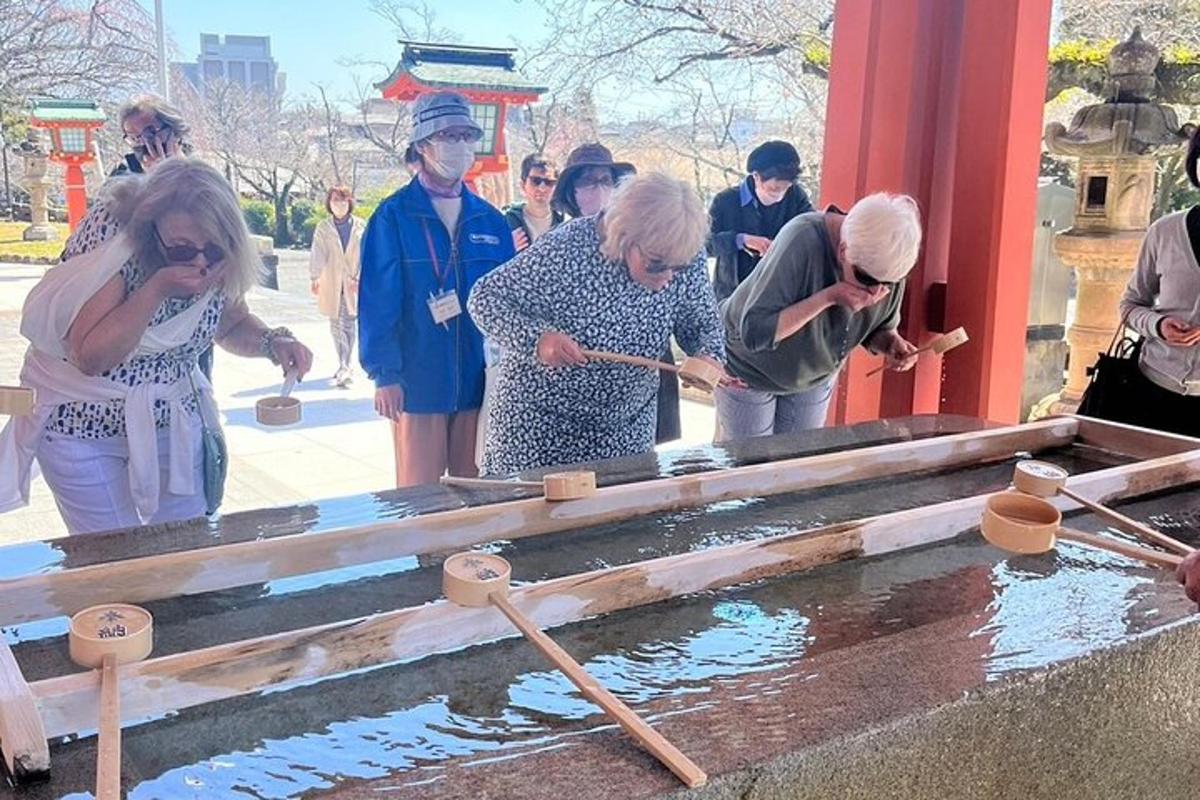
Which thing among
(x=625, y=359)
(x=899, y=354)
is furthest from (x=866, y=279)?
(x=625, y=359)

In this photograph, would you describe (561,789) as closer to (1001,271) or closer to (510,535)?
(510,535)

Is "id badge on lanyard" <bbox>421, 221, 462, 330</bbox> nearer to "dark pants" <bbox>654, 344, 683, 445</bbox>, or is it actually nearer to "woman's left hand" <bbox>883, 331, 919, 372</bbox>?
"dark pants" <bbox>654, 344, 683, 445</bbox>

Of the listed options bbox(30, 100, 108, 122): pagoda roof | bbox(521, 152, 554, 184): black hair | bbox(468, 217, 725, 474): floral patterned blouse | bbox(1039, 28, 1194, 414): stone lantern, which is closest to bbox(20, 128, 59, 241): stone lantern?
bbox(30, 100, 108, 122): pagoda roof

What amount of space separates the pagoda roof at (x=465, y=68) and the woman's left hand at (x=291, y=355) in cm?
527

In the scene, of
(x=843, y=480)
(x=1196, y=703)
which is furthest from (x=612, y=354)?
(x=1196, y=703)

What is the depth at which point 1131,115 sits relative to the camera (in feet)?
15.8

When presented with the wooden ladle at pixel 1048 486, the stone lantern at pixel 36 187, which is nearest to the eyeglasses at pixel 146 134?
the wooden ladle at pixel 1048 486

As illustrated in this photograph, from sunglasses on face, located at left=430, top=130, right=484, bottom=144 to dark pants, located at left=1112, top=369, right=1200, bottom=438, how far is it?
6.98 feet

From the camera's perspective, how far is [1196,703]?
1465 millimetres

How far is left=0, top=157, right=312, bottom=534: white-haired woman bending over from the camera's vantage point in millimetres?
2049

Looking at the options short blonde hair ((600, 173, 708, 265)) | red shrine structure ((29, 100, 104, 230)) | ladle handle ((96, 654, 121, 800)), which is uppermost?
red shrine structure ((29, 100, 104, 230))

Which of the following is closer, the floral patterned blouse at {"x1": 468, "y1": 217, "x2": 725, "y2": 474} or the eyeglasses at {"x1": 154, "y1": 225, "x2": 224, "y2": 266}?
the eyeglasses at {"x1": 154, "y1": 225, "x2": 224, "y2": 266}

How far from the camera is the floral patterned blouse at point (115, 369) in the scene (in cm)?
208

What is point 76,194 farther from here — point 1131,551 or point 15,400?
point 1131,551
